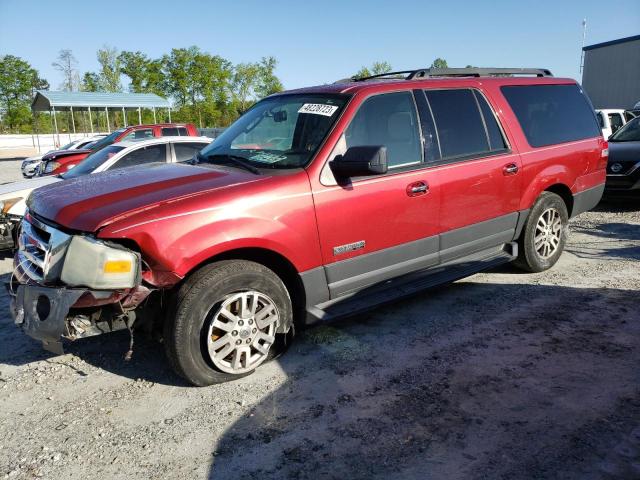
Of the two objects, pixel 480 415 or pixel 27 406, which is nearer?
pixel 480 415

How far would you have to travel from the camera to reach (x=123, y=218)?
9.80ft

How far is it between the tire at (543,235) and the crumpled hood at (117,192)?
3.14 metres

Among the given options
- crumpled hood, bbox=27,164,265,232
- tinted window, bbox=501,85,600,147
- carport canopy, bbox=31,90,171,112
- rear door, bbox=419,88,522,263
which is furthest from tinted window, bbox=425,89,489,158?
carport canopy, bbox=31,90,171,112

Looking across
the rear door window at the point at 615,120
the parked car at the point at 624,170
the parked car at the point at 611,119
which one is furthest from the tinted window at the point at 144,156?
the rear door window at the point at 615,120

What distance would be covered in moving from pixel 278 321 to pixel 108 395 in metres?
1.21

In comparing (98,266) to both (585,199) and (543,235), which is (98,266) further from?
(585,199)

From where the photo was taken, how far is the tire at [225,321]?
3121mm

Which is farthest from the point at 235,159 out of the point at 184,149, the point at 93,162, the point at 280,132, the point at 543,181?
the point at 184,149

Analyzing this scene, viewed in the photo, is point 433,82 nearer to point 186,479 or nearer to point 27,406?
point 186,479

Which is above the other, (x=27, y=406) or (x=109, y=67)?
(x=109, y=67)

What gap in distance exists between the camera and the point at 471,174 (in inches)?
174

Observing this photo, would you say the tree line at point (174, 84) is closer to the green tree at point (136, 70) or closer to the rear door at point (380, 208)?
the green tree at point (136, 70)

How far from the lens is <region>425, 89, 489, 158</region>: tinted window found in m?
4.31

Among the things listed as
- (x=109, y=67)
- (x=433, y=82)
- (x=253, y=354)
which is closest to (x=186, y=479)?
(x=253, y=354)
